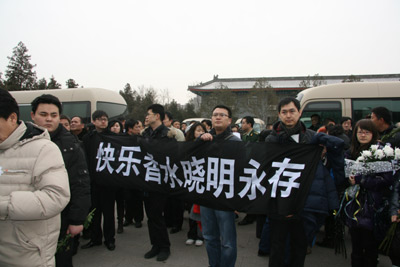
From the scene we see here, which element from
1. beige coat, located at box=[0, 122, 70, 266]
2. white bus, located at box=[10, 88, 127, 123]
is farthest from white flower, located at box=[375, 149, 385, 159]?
white bus, located at box=[10, 88, 127, 123]

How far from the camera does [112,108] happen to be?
1087cm

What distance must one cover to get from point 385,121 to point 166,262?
3197mm

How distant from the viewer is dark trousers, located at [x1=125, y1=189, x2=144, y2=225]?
174 inches

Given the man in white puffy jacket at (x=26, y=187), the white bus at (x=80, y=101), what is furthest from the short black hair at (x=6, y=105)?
the white bus at (x=80, y=101)

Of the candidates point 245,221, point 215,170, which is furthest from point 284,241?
point 245,221

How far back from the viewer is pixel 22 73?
890 inches

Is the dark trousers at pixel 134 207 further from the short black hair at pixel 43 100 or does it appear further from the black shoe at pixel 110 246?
the short black hair at pixel 43 100

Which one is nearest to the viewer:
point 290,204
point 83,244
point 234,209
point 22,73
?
point 290,204

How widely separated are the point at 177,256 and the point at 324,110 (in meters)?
5.47

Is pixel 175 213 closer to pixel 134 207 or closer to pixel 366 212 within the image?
pixel 134 207

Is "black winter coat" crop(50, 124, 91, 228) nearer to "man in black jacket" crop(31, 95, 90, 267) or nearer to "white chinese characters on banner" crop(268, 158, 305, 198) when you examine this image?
"man in black jacket" crop(31, 95, 90, 267)

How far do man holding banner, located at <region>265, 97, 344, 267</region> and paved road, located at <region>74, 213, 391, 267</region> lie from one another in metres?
0.94

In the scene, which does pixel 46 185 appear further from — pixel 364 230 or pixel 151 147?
pixel 364 230

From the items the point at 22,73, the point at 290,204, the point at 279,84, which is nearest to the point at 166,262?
the point at 290,204
